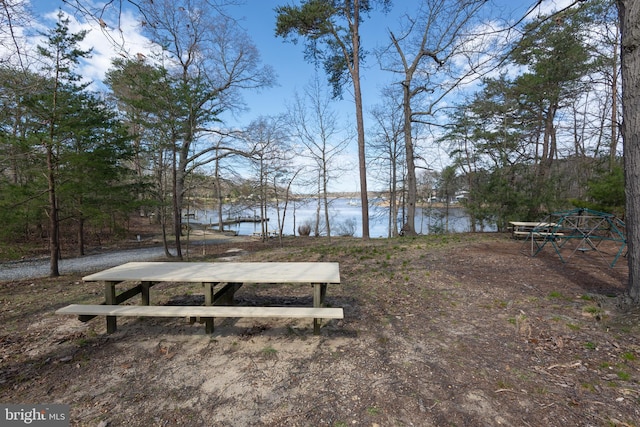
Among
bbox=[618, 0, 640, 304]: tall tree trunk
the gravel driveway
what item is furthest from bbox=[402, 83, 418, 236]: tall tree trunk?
the gravel driveway

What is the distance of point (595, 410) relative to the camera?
163cm

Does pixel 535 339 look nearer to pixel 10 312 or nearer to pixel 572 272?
pixel 572 272

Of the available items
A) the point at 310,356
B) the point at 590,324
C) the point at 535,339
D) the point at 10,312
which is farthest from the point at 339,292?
the point at 10,312

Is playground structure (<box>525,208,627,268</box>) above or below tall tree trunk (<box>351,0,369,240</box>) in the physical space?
below

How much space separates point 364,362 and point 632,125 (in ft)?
11.2

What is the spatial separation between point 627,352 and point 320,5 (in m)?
10.8

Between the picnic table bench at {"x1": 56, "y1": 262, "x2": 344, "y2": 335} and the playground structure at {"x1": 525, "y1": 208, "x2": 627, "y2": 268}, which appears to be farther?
the playground structure at {"x1": 525, "y1": 208, "x2": 627, "y2": 268}

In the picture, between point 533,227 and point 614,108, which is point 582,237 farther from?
point 614,108

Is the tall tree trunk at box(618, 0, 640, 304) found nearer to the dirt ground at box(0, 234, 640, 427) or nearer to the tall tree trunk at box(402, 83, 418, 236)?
the dirt ground at box(0, 234, 640, 427)

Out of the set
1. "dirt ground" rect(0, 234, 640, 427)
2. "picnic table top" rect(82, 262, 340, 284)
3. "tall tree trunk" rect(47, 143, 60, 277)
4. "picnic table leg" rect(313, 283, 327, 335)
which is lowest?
"dirt ground" rect(0, 234, 640, 427)

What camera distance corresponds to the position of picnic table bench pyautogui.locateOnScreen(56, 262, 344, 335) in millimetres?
2492

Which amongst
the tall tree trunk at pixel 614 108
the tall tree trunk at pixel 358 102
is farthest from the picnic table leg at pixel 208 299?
the tall tree trunk at pixel 614 108

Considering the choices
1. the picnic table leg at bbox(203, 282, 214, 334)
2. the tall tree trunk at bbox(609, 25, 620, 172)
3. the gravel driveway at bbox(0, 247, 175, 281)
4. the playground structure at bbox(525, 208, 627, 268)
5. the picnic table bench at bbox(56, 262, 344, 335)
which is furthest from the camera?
the tall tree trunk at bbox(609, 25, 620, 172)

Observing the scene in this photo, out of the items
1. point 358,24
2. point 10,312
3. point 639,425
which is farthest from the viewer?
point 358,24
